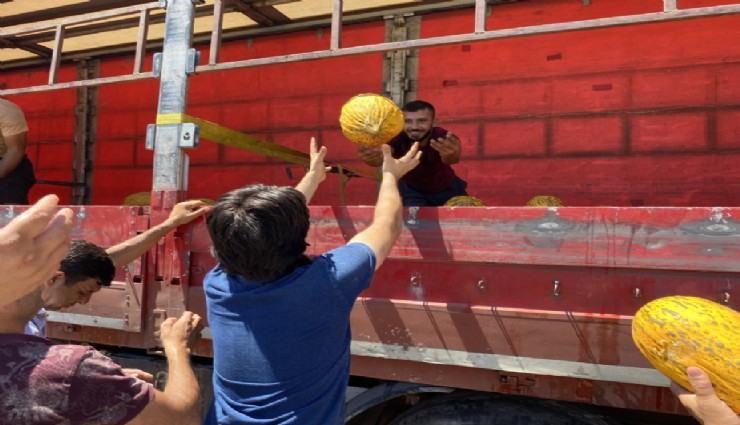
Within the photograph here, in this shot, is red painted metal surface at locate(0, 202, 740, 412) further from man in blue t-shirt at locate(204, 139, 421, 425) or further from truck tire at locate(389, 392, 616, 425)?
man in blue t-shirt at locate(204, 139, 421, 425)

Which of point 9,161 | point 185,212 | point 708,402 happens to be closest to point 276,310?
point 708,402

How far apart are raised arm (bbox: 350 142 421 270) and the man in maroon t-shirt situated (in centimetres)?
114

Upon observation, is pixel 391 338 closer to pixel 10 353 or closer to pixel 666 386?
pixel 666 386

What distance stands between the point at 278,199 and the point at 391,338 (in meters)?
1.09

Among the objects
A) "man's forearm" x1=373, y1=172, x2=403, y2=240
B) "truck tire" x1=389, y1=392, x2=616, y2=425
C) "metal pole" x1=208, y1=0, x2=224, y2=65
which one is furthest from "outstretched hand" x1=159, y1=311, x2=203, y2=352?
"metal pole" x1=208, y1=0, x2=224, y2=65

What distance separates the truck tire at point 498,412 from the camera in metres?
2.35

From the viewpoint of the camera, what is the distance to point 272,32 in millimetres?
6363

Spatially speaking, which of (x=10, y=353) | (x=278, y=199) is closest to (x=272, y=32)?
(x=278, y=199)

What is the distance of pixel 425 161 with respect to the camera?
4398 mm

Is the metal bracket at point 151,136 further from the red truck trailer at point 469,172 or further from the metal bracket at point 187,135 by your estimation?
the metal bracket at point 187,135

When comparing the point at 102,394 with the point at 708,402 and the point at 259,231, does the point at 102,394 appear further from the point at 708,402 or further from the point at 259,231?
the point at 708,402

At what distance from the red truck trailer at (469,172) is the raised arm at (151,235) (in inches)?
4.4

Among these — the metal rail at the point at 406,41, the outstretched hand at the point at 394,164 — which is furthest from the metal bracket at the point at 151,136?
the outstretched hand at the point at 394,164

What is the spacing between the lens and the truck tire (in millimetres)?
2352
